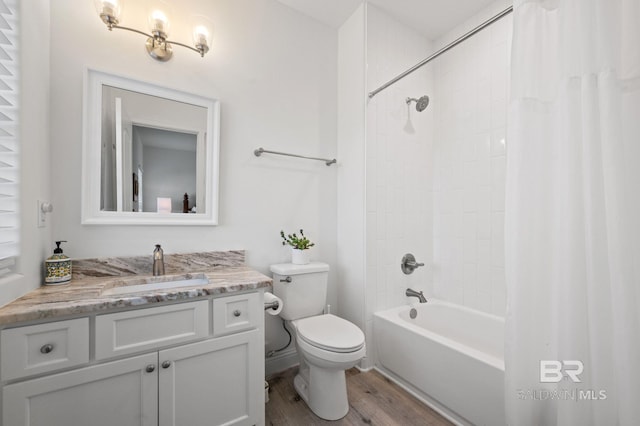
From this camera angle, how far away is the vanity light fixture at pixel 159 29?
1309mm

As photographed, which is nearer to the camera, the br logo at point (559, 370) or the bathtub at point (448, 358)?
the br logo at point (559, 370)

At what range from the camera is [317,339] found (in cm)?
144

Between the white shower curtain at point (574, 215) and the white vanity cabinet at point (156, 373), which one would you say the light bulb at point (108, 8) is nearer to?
the white vanity cabinet at point (156, 373)

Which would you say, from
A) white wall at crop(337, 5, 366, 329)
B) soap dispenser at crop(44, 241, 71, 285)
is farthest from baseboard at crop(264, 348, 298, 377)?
soap dispenser at crop(44, 241, 71, 285)

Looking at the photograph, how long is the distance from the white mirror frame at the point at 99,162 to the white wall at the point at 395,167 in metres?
1.08

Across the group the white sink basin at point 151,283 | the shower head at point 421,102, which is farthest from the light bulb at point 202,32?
the shower head at point 421,102

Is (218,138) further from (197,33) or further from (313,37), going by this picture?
(313,37)

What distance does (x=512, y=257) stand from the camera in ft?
3.33

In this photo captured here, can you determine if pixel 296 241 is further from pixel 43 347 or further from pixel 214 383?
pixel 43 347

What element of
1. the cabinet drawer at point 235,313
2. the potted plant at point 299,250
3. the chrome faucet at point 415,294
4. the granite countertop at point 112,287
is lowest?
the chrome faucet at point 415,294

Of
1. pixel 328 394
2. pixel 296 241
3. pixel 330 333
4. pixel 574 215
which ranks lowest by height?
pixel 328 394

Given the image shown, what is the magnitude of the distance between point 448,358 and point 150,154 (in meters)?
2.03

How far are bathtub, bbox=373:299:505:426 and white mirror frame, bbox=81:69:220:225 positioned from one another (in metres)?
1.44

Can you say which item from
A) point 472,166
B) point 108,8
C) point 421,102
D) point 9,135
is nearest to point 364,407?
point 472,166
